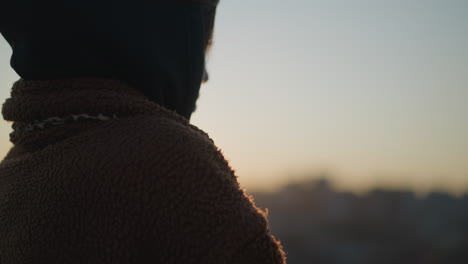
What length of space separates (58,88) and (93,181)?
0.25 metres

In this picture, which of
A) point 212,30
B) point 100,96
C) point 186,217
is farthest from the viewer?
point 212,30

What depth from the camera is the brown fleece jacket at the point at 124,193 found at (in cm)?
97

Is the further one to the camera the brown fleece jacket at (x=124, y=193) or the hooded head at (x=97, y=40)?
the hooded head at (x=97, y=40)

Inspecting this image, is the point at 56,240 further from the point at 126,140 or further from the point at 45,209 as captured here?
the point at 126,140

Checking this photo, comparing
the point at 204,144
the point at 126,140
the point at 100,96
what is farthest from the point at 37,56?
the point at 204,144

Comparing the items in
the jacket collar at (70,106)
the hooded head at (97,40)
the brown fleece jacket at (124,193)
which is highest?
the hooded head at (97,40)

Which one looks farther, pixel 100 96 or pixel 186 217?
pixel 100 96

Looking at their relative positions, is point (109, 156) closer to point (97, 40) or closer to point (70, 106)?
point (70, 106)

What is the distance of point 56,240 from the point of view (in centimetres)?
102

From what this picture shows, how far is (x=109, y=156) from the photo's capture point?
1.01m

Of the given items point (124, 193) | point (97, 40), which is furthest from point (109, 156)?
point (97, 40)

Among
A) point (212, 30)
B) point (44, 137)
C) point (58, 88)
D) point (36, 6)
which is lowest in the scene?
point (44, 137)

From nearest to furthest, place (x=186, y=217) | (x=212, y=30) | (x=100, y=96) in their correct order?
(x=186, y=217)
(x=100, y=96)
(x=212, y=30)

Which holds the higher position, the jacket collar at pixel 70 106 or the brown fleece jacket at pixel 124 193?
the jacket collar at pixel 70 106
